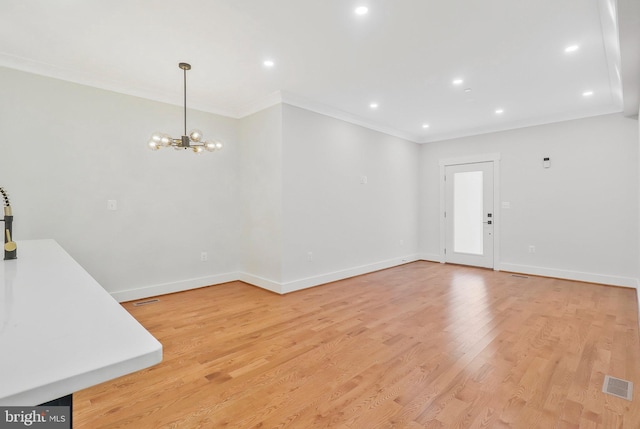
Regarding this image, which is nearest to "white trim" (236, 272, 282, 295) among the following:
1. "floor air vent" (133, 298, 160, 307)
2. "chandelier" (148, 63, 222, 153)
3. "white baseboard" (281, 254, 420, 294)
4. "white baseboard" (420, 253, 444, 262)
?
"white baseboard" (281, 254, 420, 294)


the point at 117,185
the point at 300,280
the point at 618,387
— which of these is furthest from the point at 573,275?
the point at 117,185

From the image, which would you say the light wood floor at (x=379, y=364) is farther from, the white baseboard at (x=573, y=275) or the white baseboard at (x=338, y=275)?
the white baseboard at (x=573, y=275)

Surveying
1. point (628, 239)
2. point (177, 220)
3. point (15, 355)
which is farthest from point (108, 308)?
point (628, 239)

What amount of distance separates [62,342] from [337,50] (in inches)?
126

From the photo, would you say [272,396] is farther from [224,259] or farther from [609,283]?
[609,283]

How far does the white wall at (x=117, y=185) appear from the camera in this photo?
11.2ft

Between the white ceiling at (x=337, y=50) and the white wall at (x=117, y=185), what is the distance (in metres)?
0.29

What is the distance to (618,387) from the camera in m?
2.18

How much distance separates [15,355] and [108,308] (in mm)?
355

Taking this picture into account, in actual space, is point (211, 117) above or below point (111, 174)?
above

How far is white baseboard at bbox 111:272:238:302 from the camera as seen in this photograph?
407 cm

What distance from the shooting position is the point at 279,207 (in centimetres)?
445

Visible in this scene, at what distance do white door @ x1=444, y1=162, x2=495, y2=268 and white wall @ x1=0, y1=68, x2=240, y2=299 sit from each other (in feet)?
14.7

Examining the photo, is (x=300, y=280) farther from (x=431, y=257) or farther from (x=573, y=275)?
(x=573, y=275)
